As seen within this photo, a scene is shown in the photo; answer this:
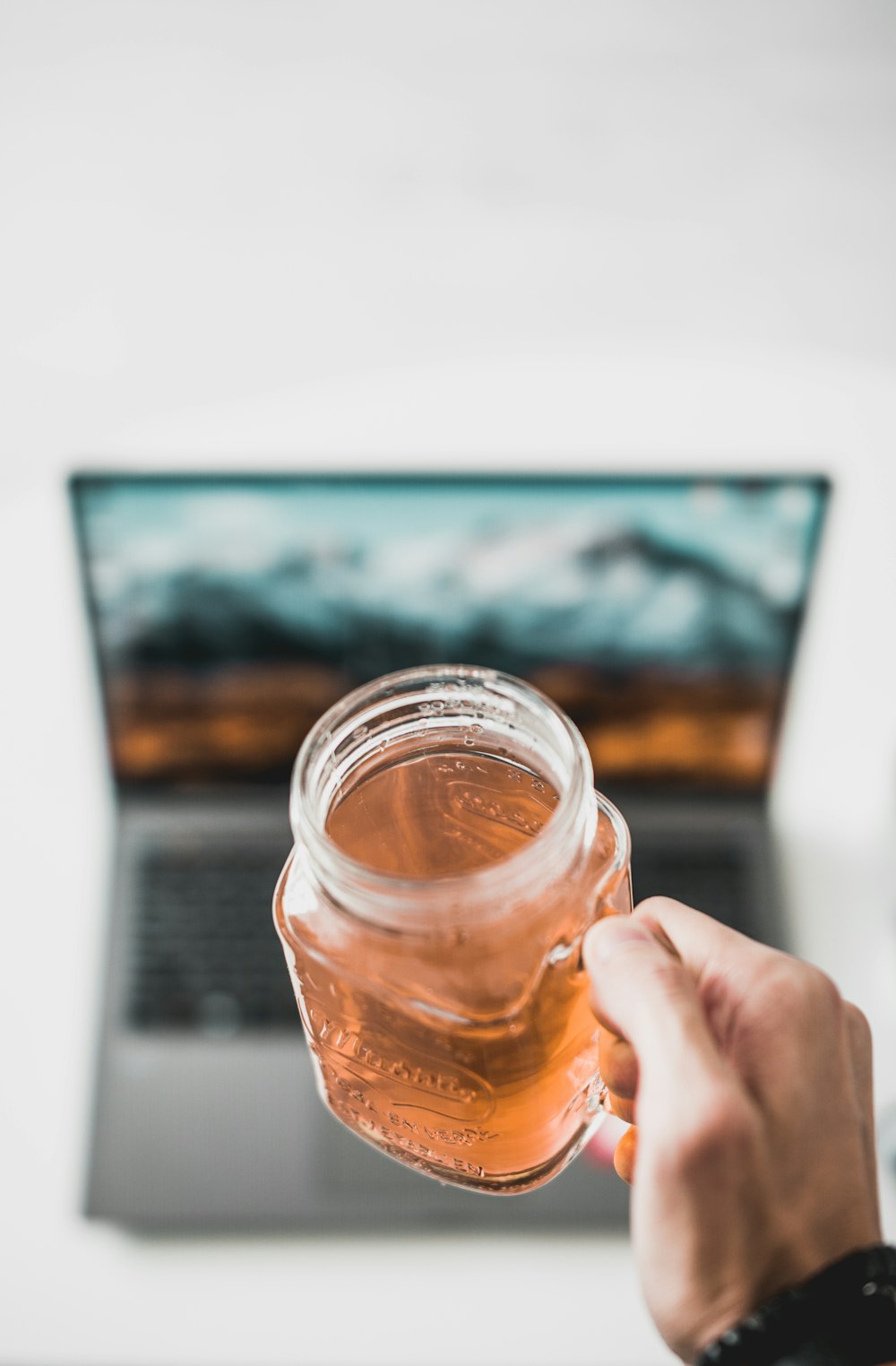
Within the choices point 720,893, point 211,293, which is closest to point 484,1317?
point 720,893

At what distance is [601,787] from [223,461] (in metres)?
0.46

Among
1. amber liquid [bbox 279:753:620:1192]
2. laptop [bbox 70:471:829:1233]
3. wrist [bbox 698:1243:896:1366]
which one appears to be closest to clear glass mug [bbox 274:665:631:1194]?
amber liquid [bbox 279:753:620:1192]

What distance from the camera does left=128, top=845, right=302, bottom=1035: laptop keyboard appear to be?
1012 millimetres

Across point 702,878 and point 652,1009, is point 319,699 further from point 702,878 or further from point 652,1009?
point 652,1009

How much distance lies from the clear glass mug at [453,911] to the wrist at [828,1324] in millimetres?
106

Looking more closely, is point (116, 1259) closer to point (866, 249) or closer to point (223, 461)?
point (223, 461)

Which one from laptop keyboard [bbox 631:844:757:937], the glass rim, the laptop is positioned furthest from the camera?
laptop keyboard [bbox 631:844:757:937]

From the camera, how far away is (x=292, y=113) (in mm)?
1116

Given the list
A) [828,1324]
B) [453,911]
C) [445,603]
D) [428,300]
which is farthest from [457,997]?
[428,300]

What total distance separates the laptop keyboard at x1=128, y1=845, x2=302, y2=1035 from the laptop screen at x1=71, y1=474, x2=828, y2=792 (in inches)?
3.9

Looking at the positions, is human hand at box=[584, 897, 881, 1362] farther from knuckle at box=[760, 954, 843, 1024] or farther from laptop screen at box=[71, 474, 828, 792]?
laptop screen at box=[71, 474, 828, 792]

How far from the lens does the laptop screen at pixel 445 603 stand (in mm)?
945

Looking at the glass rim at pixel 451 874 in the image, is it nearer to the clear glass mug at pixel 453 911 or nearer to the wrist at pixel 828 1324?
the clear glass mug at pixel 453 911

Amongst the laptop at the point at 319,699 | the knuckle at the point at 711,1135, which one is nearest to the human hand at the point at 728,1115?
the knuckle at the point at 711,1135
